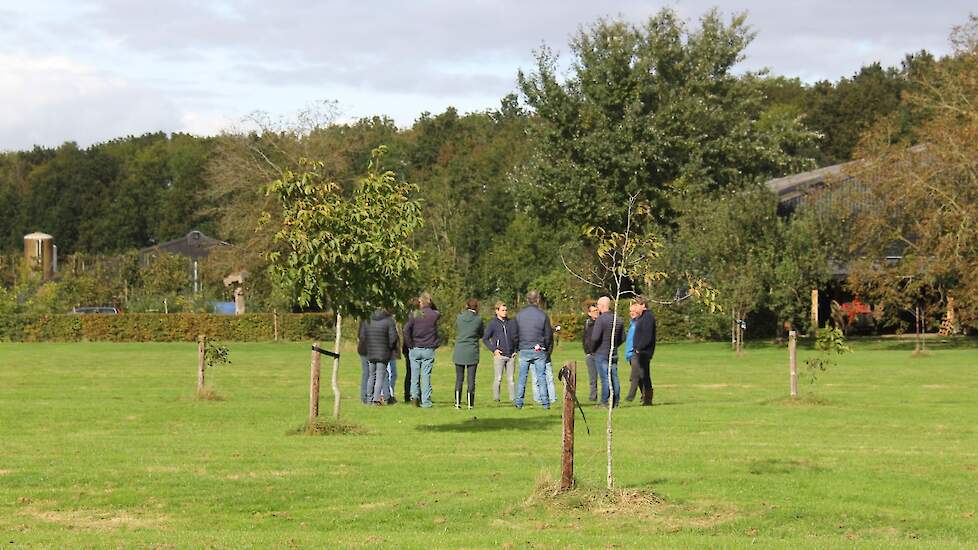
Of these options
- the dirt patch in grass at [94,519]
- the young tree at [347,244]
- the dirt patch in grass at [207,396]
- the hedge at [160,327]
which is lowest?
the dirt patch in grass at [94,519]

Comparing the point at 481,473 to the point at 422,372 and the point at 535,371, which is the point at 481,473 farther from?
the point at 422,372

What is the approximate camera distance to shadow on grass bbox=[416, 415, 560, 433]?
18.5 meters

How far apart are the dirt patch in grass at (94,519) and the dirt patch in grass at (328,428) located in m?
5.75

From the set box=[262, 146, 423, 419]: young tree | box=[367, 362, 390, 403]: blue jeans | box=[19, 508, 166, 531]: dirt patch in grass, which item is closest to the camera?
box=[19, 508, 166, 531]: dirt patch in grass

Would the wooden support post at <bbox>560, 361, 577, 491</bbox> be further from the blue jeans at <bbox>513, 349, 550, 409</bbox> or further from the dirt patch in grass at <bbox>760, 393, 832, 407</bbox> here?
the dirt patch in grass at <bbox>760, 393, 832, 407</bbox>

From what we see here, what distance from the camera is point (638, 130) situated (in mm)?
57125

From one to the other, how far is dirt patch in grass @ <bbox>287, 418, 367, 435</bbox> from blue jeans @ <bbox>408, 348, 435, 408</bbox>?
388 centimetres

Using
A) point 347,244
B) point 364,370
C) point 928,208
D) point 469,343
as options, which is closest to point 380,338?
point 364,370

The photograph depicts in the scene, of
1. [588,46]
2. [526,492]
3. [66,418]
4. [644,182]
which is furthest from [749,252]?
[526,492]

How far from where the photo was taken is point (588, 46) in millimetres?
58562

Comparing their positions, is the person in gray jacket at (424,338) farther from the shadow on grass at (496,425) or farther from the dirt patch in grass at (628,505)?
the dirt patch in grass at (628,505)

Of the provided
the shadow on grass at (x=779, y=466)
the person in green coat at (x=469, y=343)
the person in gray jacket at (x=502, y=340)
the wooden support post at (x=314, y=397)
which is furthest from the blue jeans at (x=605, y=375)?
the shadow on grass at (x=779, y=466)

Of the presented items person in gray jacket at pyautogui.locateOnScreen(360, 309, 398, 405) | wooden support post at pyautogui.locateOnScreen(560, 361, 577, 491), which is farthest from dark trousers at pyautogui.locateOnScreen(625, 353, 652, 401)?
wooden support post at pyautogui.locateOnScreen(560, 361, 577, 491)

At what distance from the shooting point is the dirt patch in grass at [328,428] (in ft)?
57.5
